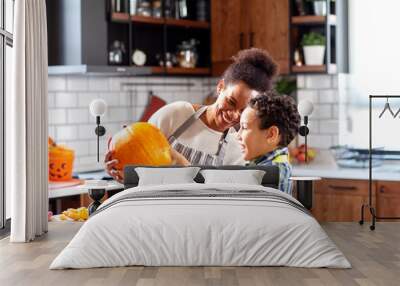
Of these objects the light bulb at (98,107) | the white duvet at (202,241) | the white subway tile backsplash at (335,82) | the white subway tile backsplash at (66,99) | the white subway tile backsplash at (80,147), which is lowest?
the white duvet at (202,241)

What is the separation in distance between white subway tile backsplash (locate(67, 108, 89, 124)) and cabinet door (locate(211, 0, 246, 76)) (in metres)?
1.43

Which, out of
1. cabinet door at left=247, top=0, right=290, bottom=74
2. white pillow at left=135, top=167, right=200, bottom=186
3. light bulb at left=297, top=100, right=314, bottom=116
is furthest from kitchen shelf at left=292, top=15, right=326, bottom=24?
white pillow at left=135, top=167, right=200, bottom=186

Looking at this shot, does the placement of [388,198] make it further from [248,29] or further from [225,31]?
[225,31]

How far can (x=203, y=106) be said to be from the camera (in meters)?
8.51

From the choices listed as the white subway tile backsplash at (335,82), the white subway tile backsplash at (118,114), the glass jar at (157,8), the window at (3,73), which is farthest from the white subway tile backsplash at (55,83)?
the white subway tile backsplash at (335,82)

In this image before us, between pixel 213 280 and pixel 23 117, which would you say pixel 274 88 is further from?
pixel 213 280

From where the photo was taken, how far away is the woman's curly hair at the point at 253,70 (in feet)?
27.6

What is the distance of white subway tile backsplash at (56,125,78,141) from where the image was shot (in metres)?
8.86

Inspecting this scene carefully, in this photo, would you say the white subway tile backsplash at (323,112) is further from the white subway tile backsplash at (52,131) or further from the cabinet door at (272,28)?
the white subway tile backsplash at (52,131)

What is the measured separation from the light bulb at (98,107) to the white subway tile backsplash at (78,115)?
0.56 feet

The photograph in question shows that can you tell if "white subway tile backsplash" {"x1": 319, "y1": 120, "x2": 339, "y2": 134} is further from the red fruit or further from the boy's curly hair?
the boy's curly hair

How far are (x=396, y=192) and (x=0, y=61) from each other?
155 inches

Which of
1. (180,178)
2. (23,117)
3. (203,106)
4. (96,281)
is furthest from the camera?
(203,106)

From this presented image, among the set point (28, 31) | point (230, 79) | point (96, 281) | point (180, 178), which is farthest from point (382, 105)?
point (96, 281)
